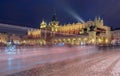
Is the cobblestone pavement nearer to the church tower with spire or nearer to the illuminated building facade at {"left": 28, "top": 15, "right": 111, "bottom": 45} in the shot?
the illuminated building facade at {"left": 28, "top": 15, "right": 111, "bottom": 45}

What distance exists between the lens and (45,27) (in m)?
148

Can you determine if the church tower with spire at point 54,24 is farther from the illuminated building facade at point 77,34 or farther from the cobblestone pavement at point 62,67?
the cobblestone pavement at point 62,67

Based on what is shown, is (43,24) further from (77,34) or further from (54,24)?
(77,34)

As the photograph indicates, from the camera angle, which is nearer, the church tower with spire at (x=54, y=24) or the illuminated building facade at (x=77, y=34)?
the illuminated building facade at (x=77, y=34)

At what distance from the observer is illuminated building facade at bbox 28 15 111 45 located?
10581 cm

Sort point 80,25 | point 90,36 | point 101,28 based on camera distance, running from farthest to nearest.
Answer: point 80,25 < point 101,28 < point 90,36

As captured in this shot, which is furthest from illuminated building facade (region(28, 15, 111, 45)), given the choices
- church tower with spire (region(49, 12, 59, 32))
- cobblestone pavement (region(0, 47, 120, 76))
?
cobblestone pavement (region(0, 47, 120, 76))

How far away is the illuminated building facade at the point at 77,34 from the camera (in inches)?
4166

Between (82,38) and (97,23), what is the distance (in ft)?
76.9

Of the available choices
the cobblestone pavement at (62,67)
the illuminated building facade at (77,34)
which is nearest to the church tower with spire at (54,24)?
the illuminated building facade at (77,34)

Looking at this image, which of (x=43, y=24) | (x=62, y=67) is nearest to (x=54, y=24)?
(x=43, y=24)

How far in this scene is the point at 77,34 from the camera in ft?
413

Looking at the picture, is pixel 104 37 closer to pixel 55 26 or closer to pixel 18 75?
pixel 55 26

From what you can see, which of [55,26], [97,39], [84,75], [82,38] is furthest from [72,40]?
[84,75]
